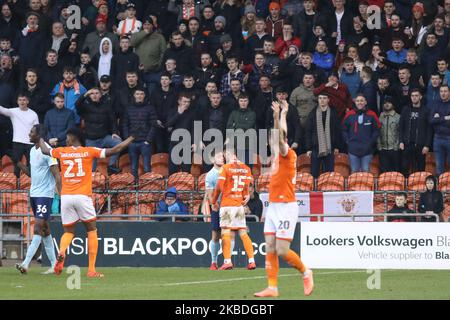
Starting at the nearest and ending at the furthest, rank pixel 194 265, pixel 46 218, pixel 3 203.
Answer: pixel 46 218, pixel 194 265, pixel 3 203

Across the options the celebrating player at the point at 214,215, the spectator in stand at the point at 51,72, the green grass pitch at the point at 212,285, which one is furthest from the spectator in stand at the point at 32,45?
the green grass pitch at the point at 212,285

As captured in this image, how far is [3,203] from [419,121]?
920cm

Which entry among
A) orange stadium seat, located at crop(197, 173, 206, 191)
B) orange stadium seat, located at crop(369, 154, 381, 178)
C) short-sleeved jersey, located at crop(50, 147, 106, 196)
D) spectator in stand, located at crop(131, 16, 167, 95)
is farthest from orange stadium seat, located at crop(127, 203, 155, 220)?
short-sleeved jersey, located at crop(50, 147, 106, 196)

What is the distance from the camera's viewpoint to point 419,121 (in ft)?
78.0

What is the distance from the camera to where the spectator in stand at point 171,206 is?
2336 cm

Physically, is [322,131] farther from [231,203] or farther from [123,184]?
[123,184]

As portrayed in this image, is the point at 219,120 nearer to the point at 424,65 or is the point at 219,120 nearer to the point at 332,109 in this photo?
the point at 332,109

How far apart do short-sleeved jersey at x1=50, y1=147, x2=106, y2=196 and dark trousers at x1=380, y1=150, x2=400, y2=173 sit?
8.22 metres

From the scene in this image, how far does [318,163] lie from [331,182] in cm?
Answer: 68

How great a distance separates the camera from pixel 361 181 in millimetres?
24125

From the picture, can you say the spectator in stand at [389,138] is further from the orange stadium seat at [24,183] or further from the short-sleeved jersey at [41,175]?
the short-sleeved jersey at [41,175]

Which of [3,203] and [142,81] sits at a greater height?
[142,81]

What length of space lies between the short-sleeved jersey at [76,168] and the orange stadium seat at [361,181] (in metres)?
7.64
